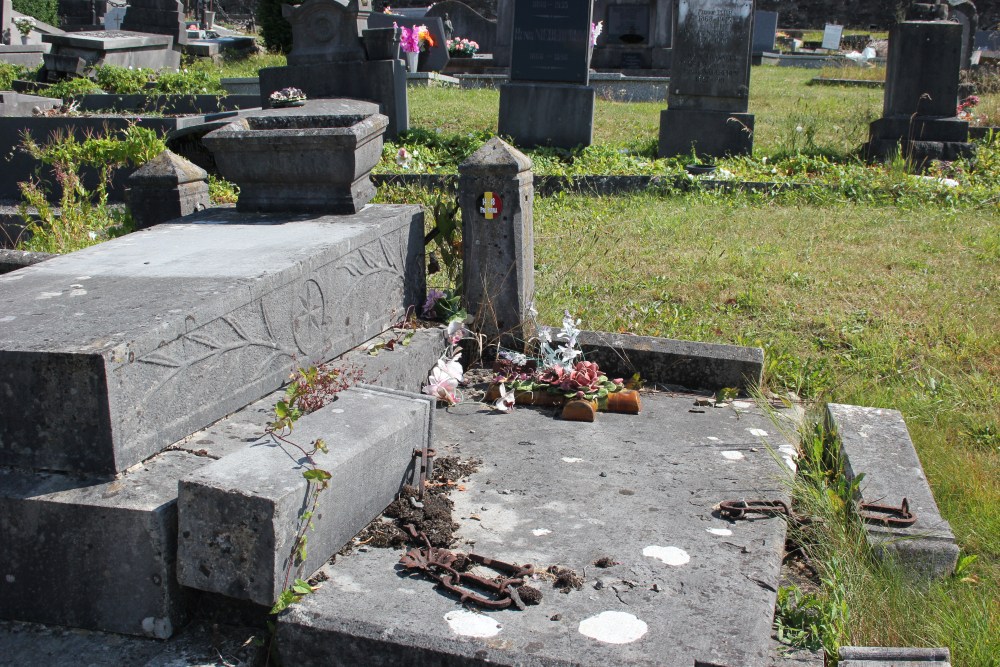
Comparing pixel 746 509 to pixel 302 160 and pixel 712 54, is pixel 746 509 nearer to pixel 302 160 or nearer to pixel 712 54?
pixel 302 160

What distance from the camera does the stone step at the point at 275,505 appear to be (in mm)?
2375

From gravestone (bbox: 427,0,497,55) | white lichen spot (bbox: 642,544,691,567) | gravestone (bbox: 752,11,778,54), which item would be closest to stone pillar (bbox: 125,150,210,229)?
white lichen spot (bbox: 642,544,691,567)

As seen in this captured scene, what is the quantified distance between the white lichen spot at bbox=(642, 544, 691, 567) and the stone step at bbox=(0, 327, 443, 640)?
1.34 m

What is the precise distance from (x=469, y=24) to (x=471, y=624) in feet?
70.4

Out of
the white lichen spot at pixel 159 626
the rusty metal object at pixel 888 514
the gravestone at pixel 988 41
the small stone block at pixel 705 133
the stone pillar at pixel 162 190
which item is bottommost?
the white lichen spot at pixel 159 626

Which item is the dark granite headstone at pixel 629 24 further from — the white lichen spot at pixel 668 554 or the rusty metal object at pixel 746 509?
the white lichen spot at pixel 668 554

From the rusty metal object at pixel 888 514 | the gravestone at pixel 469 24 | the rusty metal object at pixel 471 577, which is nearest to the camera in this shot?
the rusty metal object at pixel 471 577

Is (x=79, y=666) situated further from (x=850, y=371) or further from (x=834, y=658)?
(x=850, y=371)

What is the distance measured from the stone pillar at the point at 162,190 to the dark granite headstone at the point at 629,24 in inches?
644

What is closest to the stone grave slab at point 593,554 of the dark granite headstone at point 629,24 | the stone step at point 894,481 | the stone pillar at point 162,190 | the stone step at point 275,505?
the stone step at point 275,505

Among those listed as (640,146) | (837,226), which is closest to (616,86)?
(640,146)

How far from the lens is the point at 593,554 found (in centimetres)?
278

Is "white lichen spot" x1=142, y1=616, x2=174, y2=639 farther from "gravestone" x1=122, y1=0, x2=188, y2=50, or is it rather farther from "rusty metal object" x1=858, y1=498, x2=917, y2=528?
"gravestone" x1=122, y1=0, x2=188, y2=50

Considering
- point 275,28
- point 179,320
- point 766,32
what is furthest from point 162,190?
point 766,32
